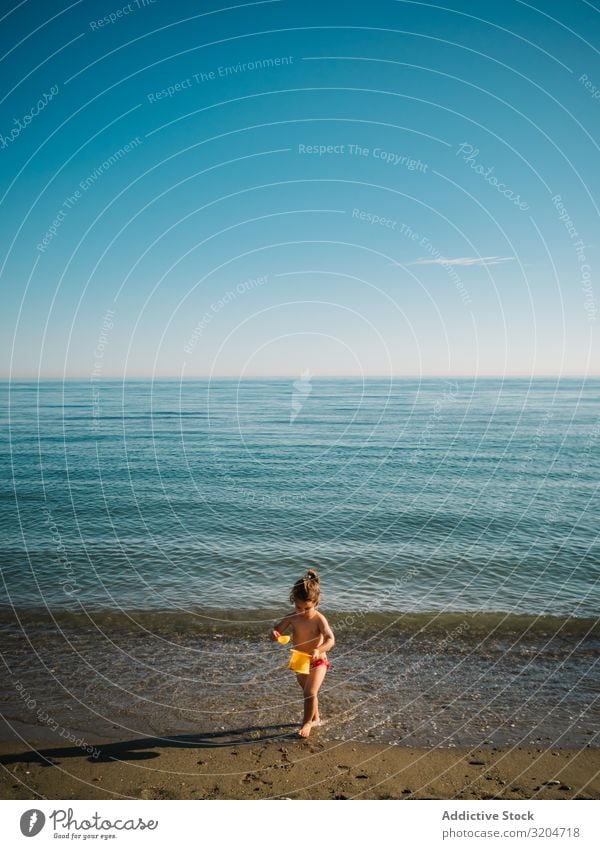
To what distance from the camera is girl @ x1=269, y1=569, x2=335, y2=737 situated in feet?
24.4

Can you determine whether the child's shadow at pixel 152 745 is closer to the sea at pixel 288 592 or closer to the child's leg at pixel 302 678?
the sea at pixel 288 592

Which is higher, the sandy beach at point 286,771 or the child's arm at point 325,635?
the child's arm at point 325,635

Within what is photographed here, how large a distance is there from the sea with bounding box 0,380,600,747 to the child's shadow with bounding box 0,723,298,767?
70mm

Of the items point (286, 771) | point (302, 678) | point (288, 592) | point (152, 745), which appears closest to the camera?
point (286, 771)

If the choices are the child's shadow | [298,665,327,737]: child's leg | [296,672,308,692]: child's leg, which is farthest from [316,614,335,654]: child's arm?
the child's shadow

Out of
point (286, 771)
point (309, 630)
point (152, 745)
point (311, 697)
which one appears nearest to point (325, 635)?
point (309, 630)

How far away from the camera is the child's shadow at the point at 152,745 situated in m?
7.19

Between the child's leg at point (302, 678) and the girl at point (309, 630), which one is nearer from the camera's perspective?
the girl at point (309, 630)

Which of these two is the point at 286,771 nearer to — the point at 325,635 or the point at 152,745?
the point at 325,635

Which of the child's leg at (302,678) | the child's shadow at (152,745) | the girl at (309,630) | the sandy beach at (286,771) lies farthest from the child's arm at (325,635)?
the child's shadow at (152,745)

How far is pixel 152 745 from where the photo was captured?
7.53m

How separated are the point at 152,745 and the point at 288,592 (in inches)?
285

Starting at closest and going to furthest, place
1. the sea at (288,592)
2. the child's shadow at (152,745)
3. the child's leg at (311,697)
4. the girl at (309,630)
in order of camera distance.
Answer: the child's shadow at (152,745) → the girl at (309,630) → the child's leg at (311,697) → the sea at (288,592)

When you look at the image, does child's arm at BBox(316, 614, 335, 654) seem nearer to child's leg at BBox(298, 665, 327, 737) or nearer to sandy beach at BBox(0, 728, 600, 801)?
child's leg at BBox(298, 665, 327, 737)
